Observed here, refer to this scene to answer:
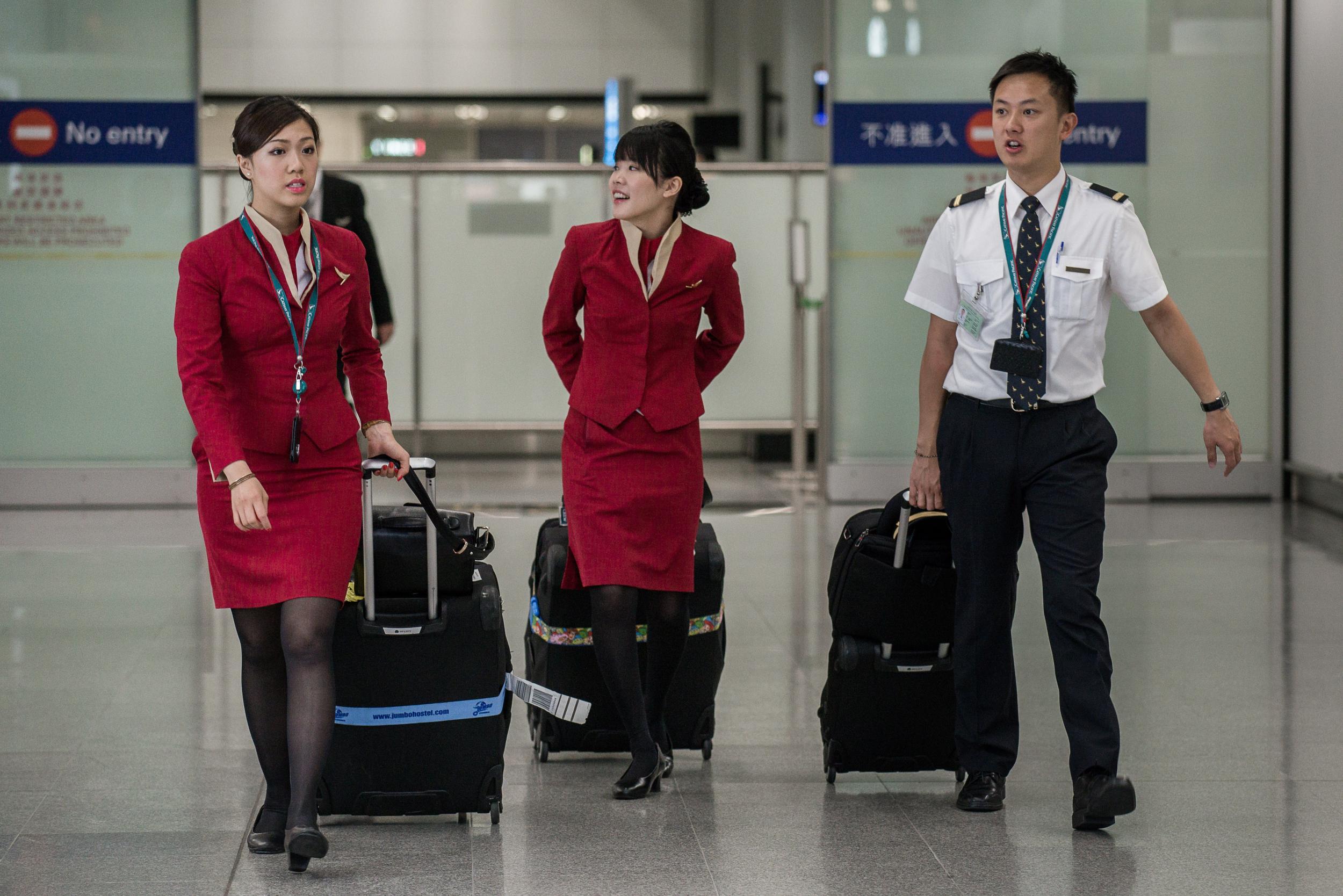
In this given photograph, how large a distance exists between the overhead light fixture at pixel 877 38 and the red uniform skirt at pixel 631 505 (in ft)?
22.0

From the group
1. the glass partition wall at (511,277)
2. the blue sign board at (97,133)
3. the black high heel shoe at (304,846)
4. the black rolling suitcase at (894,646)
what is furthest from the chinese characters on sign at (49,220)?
the black high heel shoe at (304,846)

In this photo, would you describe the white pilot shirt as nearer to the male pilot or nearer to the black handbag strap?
the male pilot

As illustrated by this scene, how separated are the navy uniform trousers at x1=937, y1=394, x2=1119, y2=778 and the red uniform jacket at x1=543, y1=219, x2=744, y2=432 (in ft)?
2.11

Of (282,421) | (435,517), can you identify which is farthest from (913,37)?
(282,421)

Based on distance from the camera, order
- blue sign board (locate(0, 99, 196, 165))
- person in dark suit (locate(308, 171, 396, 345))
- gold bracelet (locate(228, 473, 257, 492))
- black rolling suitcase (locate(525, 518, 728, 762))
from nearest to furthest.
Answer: gold bracelet (locate(228, 473, 257, 492))
black rolling suitcase (locate(525, 518, 728, 762))
person in dark suit (locate(308, 171, 396, 345))
blue sign board (locate(0, 99, 196, 165))

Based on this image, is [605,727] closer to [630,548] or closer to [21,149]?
[630,548]

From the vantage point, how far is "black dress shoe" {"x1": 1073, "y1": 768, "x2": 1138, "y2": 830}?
367 centimetres

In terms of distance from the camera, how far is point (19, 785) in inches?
162

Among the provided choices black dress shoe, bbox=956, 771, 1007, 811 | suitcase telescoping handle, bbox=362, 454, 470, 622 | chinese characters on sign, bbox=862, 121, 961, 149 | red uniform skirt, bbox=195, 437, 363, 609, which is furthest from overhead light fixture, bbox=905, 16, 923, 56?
red uniform skirt, bbox=195, 437, 363, 609

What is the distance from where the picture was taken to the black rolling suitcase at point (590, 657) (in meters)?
4.12

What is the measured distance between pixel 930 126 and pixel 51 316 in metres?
5.48

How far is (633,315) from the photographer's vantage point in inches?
155

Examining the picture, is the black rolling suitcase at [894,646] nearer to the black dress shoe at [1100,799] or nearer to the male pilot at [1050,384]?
the male pilot at [1050,384]

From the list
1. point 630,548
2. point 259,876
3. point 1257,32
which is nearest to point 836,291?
point 1257,32
